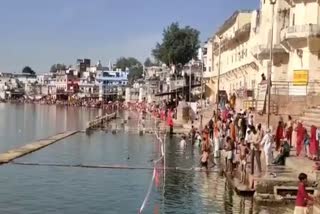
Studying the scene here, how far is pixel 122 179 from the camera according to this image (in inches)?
1219

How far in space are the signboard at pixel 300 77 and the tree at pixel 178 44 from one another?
314 ft

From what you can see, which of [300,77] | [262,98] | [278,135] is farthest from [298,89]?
[278,135]

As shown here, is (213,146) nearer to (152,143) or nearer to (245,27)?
(152,143)

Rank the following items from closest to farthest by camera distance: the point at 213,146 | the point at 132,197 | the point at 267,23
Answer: the point at 132,197 < the point at 213,146 < the point at 267,23

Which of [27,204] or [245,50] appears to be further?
[245,50]

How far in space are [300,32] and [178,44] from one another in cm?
9582

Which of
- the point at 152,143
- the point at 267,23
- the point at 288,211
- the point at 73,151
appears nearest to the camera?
the point at 288,211

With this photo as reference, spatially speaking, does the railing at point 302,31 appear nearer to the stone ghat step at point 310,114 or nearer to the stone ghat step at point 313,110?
the stone ghat step at point 313,110

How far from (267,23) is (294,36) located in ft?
37.0

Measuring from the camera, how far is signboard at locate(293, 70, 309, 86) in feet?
149

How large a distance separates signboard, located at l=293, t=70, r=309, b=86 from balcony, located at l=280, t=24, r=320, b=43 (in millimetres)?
2376

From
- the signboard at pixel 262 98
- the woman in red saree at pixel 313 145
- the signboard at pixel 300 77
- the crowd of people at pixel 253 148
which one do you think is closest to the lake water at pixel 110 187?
the crowd of people at pixel 253 148

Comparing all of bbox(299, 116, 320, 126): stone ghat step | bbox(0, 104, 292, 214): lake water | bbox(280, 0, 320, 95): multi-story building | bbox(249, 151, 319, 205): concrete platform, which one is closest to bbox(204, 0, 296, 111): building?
bbox(280, 0, 320, 95): multi-story building

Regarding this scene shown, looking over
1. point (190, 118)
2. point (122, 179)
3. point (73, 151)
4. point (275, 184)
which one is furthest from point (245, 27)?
point (275, 184)
